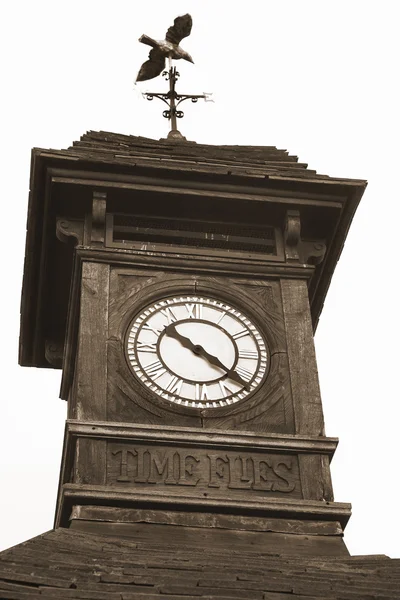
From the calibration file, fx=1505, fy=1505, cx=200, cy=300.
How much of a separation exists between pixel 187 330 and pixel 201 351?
257mm

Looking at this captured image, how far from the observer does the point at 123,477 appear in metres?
11.2

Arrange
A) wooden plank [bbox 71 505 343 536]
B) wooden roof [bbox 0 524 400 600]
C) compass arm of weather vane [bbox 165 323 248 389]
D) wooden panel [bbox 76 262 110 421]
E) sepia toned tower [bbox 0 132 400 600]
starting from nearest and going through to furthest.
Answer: wooden roof [bbox 0 524 400 600] → sepia toned tower [bbox 0 132 400 600] → wooden plank [bbox 71 505 343 536] → wooden panel [bbox 76 262 110 421] → compass arm of weather vane [bbox 165 323 248 389]

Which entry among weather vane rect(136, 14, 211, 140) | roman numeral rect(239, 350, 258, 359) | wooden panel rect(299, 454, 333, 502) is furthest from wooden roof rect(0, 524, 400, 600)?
weather vane rect(136, 14, 211, 140)

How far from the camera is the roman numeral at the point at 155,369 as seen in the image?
1210cm

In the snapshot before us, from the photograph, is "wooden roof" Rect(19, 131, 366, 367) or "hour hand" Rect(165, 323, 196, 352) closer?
"hour hand" Rect(165, 323, 196, 352)

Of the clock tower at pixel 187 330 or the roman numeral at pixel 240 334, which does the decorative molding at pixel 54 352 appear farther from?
the roman numeral at pixel 240 334

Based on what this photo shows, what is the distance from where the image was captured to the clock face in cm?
1206

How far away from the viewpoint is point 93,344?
12188mm

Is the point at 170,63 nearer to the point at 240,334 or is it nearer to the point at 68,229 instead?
the point at 68,229

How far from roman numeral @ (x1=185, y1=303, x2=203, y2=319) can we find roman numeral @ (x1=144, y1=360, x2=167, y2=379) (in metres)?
0.60

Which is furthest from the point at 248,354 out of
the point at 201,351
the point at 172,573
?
the point at 172,573

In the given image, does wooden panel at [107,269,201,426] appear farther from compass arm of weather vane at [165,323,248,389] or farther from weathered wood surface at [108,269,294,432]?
compass arm of weather vane at [165,323,248,389]

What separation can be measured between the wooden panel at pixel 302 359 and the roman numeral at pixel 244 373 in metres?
0.34

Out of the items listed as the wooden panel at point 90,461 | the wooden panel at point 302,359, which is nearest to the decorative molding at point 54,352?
the wooden panel at point 302,359
